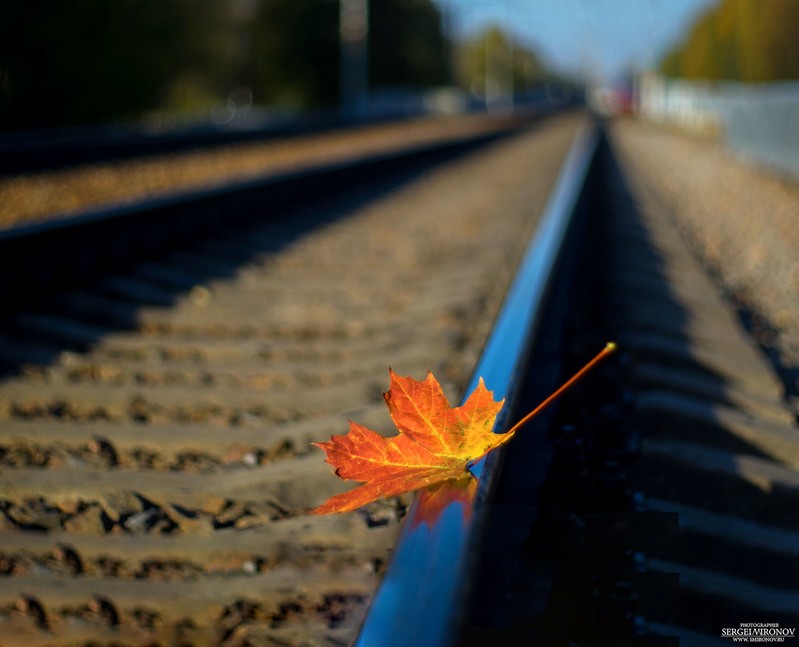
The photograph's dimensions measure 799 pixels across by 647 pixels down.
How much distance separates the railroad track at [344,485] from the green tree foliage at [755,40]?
108ft

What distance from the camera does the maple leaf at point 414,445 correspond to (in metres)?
1.14

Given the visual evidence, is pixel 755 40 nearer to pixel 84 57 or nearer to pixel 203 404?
pixel 84 57

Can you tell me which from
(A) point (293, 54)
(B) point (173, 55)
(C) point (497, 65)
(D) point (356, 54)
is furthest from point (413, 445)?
(C) point (497, 65)

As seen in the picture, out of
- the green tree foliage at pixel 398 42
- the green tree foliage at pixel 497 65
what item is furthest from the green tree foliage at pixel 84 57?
the green tree foliage at pixel 497 65

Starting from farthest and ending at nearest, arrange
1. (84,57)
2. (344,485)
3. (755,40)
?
(755,40)
(84,57)
(344,485)

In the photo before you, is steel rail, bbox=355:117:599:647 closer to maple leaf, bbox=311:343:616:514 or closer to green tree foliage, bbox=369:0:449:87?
maple leaf, bbox=311:343:616:514

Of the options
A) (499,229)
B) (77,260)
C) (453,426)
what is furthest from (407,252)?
(453,426)

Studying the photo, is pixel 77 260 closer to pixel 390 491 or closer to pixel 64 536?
pixel 64 536

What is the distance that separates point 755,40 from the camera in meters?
35.3

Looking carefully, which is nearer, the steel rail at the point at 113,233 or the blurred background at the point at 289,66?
the steel rail at the point at 113,233

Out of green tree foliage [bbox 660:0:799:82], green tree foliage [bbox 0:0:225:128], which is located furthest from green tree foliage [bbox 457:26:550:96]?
green tree foliage [bbox 0:0:225:128]

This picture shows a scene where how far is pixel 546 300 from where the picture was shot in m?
2.51

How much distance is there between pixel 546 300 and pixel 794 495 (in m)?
0.81

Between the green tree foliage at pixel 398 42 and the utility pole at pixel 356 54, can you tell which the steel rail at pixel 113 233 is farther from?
the green tree foliage at pixel 398 42
